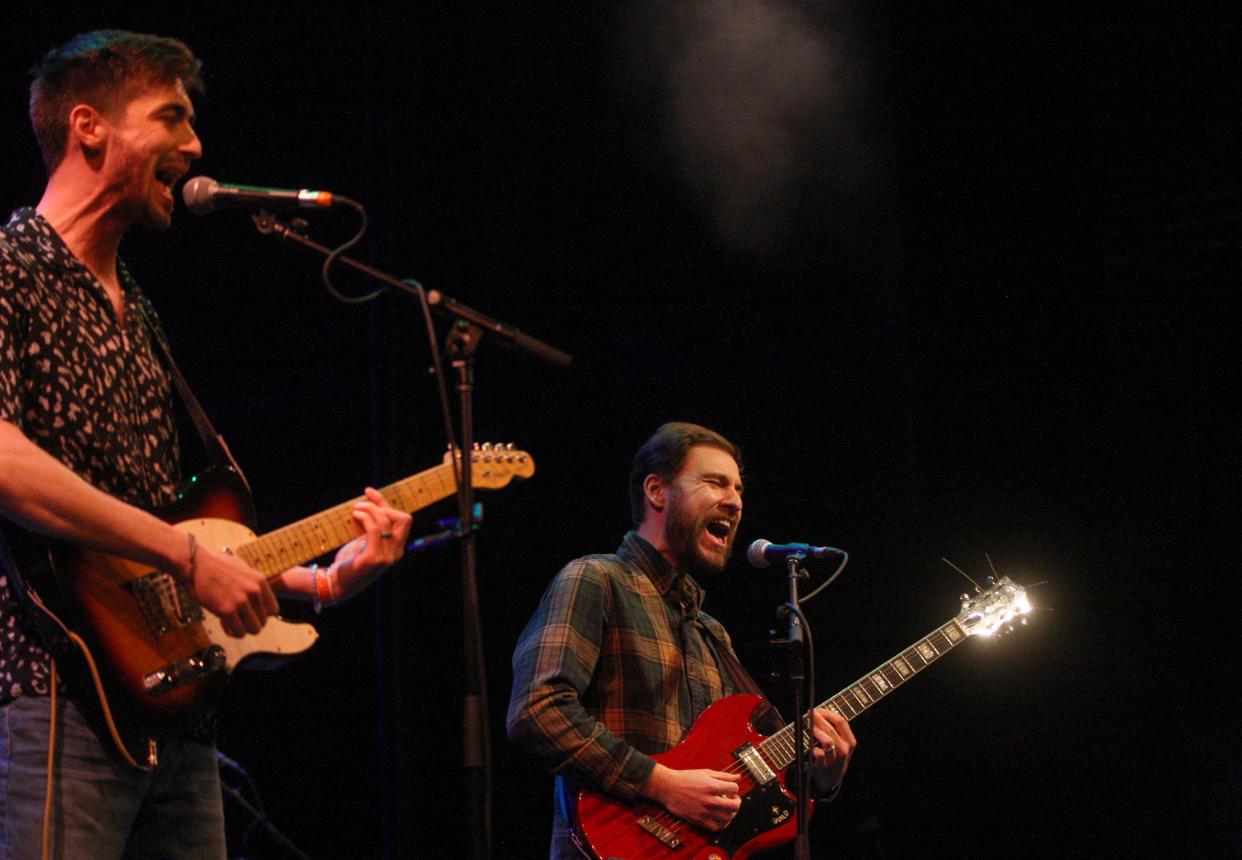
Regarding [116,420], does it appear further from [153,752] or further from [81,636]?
[153,752]

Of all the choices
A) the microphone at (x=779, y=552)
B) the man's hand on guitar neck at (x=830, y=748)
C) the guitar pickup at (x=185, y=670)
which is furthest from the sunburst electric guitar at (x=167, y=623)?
the man's hand on guitar neck at (x=830, y=748)

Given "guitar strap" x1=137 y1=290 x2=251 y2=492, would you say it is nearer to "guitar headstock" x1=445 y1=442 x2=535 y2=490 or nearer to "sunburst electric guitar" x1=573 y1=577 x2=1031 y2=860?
"guitar headstock" x1=445 y1=442 x2=535 y2=490

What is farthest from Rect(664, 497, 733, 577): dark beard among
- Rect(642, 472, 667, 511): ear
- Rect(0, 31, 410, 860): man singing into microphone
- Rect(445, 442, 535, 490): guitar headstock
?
Rect(0, 31, 410, 860): man singing into microphone

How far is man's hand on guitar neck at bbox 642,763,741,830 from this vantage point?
3443 mm

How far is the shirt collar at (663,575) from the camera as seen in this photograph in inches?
161

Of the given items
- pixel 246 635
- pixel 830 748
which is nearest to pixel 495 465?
pixel 246 635

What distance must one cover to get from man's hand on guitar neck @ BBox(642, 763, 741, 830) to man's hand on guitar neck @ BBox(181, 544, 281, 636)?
5.35 feet

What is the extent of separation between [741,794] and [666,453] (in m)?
1.30

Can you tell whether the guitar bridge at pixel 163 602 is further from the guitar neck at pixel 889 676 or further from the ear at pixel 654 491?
the ear at pixel 654 491

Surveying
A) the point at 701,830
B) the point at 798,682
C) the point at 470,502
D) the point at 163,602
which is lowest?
the point at 701,830

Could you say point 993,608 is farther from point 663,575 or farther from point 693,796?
point 693,796

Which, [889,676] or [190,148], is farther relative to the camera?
[889,676]

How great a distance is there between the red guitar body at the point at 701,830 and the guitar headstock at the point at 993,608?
1062mm

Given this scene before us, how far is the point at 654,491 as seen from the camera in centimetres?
434
